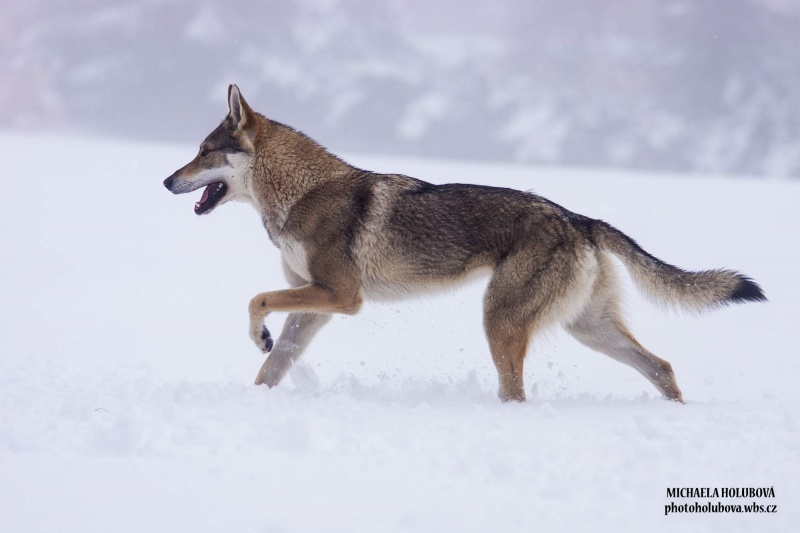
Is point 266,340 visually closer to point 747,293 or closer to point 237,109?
point 237,109

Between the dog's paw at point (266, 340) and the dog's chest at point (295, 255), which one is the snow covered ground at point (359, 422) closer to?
Result: the dog's paw at point (266, 340)

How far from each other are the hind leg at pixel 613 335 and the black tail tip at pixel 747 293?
69 centimetres

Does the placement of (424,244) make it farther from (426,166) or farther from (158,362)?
(426,166)

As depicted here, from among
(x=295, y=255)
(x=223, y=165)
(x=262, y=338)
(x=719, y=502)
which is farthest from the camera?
(x=223, y=165)

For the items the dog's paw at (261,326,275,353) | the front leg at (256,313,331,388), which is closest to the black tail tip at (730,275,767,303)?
the front leg at (256,313,331,388)

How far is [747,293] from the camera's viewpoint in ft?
17.7

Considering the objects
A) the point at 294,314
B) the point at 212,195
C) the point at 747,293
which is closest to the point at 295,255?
the point at 294,314

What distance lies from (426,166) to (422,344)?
14.9m

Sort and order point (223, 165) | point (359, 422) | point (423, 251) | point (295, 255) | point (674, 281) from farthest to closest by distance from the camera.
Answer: point (223, 165) → point (295, 255) → point (423, 251) → point (674, 281) → point (359, 422)

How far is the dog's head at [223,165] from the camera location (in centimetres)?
621

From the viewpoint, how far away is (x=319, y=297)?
572cm

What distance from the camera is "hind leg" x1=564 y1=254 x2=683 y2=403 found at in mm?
5762

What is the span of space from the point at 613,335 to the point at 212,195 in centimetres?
321

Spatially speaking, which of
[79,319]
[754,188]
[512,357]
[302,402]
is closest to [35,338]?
[79,319]
